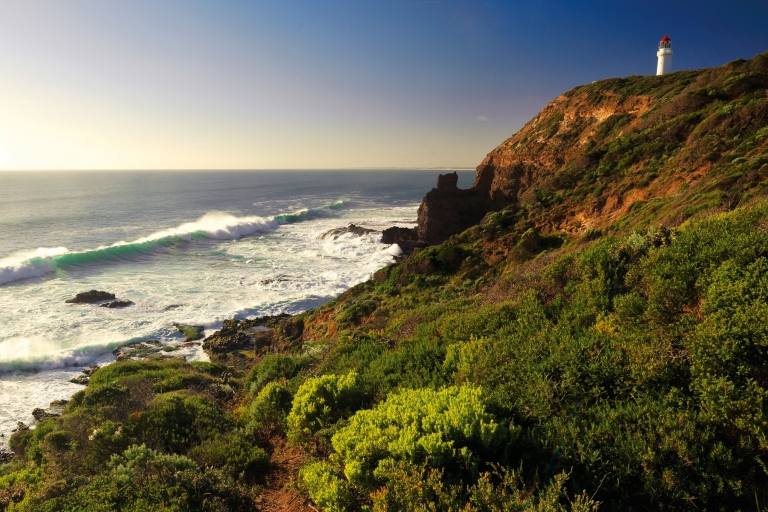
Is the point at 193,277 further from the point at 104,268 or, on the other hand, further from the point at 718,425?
the point at 718,425

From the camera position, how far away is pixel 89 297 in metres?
26.1

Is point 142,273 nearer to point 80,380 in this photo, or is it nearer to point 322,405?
point 80,380

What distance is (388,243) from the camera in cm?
4041

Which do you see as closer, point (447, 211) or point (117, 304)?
point (117, 304)

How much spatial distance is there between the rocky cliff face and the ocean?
36.6 ft

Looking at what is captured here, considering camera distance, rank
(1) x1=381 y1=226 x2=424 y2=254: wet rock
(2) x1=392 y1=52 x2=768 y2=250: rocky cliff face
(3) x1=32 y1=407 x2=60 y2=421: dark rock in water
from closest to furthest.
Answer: (3) x1=32 y1=407 x2=60 y2=421: dark rock in water
(2) x1=392 y1=52 x2=768 y2=250: rocky cliff face
(1) x1=381 y1=226 x2=424 y2=254: wet rock

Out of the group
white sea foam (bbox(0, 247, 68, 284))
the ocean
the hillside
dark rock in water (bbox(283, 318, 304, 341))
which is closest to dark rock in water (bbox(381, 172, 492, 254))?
the ocean

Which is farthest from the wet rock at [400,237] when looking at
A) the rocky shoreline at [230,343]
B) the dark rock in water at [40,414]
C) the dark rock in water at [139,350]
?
the dark rock in water at [40,414]

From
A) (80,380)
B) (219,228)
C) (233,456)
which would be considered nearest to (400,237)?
(219,228)

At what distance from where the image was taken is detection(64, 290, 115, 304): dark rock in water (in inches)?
1019

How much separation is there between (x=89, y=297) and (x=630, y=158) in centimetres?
3508

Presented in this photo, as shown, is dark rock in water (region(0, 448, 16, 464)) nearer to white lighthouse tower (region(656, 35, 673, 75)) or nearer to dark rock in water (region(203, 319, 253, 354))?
dark rock in water (region(203, 319, 253, 354))

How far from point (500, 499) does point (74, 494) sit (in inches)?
198

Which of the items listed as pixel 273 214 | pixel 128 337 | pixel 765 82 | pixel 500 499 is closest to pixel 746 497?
pixel 500 499
